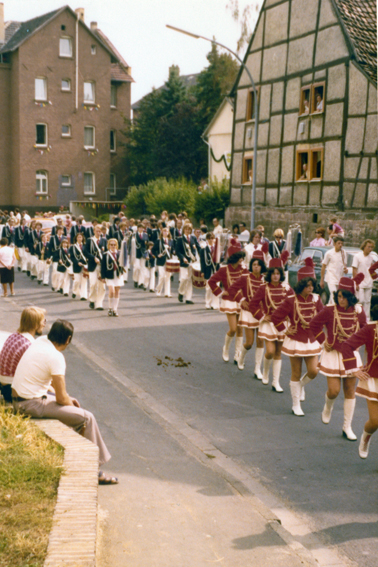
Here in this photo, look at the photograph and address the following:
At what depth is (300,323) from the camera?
30.3ft

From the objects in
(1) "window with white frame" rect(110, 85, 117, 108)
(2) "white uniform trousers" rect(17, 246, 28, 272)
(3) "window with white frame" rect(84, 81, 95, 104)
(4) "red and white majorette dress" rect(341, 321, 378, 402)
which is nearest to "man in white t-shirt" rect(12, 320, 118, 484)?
(4) "red and white majorette dress" rect(341, 321, 378, 402)

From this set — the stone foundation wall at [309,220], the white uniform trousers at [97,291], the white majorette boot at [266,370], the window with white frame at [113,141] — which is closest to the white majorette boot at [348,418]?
the white majorette boot at [266,370]

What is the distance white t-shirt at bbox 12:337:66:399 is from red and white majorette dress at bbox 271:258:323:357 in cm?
348

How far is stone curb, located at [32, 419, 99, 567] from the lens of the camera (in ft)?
13.9

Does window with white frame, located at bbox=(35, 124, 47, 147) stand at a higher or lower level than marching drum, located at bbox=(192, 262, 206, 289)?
higher

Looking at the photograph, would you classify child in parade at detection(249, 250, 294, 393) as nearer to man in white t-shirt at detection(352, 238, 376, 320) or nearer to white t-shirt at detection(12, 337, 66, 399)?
white t-shirt at detection(12, 337, 66, 399)

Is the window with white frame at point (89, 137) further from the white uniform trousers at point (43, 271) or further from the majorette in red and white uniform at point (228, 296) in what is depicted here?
the majorette in red and white uniform at point (228, 296)

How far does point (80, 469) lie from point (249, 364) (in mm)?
6869

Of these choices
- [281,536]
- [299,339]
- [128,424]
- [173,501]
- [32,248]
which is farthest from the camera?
[32,248]

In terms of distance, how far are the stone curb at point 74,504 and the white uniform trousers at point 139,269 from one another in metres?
15.7

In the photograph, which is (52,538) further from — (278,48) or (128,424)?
(278,48)

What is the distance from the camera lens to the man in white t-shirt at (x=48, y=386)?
21.4 ft

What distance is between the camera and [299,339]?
30.1 ft

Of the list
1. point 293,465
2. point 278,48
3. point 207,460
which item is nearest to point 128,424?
point 207,460
